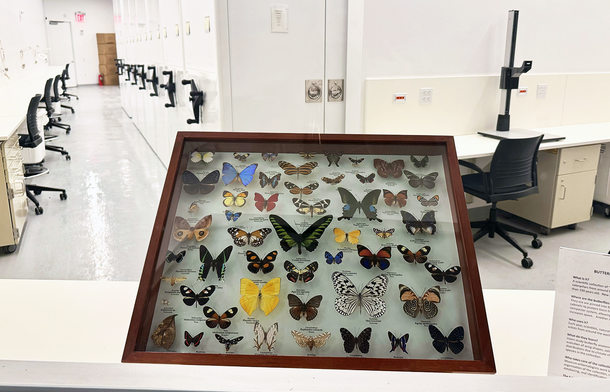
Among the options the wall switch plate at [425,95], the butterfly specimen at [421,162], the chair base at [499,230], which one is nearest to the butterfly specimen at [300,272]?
the butterfly specimen at [421,162]

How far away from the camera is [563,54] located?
2572 millimetres

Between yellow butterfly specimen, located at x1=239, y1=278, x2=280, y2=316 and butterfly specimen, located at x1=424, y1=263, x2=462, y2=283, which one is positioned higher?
butterfly specimen, located at x1=424, y1=263, x2=462, y2=283

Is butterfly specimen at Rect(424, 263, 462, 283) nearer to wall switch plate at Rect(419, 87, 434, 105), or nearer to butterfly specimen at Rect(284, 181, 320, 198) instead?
butterfly specimen at Rect(284, 181, 320, 198)

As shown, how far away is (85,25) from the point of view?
2.59 metres

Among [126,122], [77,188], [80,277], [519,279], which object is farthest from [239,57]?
[126,122]

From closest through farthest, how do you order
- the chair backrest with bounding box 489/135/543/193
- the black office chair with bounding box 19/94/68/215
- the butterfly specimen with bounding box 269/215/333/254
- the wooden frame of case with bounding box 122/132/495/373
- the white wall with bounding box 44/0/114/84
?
the wooden frame of case with bounding box 122/132/495/373, the butterfly specimen with bounding box 269/215/333/254, the white wall with bounding box 44/0/114/84, the chair backrest with bounding box 489/135/543/193, the black office chair with bounding box 19/94/68/215

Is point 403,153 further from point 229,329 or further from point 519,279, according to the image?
point 519,279

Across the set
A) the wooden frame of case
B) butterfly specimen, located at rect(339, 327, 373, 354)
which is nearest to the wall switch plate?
the wooden frame of case

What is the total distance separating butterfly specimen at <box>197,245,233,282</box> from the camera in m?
0.66

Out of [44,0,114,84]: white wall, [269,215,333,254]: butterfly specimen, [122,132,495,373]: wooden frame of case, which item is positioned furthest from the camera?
[44,0,114,84]: white wall

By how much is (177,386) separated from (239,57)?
2035 millimetres

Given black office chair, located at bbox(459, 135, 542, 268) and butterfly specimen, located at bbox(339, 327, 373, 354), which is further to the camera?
black office chair, located at bbox(459, 135, 542, 268)

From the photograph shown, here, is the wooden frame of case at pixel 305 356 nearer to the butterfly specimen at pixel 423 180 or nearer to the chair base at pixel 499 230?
the butterfly specimen at pixel 423 180

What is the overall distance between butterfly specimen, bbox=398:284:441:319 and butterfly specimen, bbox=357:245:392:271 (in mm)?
40
